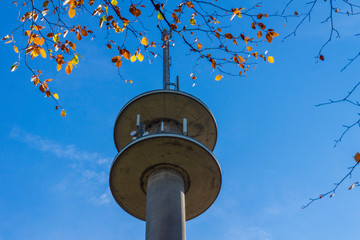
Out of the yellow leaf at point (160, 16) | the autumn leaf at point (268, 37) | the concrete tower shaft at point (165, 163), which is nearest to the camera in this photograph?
the yellow leaf at point (160, 16)

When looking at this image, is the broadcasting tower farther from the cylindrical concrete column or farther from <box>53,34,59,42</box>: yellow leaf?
<box>53,34,59,42</box>: yellow leaf

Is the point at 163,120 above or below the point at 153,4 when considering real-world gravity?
above

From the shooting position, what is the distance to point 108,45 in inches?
385

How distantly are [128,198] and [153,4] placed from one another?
528 inches

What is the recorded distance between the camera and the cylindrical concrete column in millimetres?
14969

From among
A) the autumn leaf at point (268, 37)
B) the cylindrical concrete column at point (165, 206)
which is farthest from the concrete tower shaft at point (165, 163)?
the autumn leaf at point (268, 37)

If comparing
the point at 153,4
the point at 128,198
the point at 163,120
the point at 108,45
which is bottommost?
the point at 153,4

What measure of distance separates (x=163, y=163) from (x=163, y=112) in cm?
397

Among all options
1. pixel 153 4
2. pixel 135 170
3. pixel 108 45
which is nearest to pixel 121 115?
pixel 135 170

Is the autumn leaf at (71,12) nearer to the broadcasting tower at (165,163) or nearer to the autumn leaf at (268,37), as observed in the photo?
the autumn leaf at (268,37)

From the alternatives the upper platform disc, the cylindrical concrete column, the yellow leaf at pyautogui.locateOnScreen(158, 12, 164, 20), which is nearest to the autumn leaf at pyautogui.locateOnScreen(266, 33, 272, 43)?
the yellow leaf at pyautogui.locateOnScreen(158, 12, 164, 20)

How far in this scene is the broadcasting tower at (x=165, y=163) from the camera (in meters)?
16.1

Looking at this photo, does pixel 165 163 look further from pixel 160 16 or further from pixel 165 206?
→ pixel 160 16

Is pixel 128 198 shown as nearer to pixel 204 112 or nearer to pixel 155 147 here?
pixel 155 147
